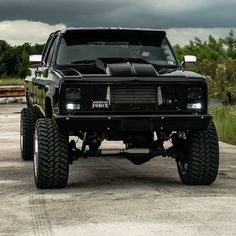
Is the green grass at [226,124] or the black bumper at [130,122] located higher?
the black bumper at [130,122]

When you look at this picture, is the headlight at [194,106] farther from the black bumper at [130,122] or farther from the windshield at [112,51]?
the windshield at [112,51]

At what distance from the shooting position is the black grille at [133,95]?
25.1 ft

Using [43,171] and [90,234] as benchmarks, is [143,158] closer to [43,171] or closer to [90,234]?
[43,171]

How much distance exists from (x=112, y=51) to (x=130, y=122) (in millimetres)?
1754

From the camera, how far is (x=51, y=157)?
764 centimetres

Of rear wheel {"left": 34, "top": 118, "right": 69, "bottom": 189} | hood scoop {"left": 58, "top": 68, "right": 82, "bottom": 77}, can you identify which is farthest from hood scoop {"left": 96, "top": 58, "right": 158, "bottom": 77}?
rear wheel {"left": 34, "top": 118, "right": 69, "bottom": 189}

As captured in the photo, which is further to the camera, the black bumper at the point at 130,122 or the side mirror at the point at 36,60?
the side mirror at the point at 36,60

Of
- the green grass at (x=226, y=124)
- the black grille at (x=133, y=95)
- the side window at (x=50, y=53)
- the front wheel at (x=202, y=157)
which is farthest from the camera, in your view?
the green grass at (x=226, y=124)

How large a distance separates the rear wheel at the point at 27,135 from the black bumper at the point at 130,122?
12.4ft

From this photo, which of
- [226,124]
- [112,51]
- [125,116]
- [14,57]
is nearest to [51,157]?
[125,116]

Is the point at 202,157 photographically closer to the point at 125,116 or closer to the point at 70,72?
the point at 125,116

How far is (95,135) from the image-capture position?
8086 millimetres

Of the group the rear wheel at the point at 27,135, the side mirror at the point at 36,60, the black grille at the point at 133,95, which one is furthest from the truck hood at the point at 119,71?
the rear wheel at the point at 27,135

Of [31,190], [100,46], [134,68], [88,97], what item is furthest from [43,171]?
[100,46]
